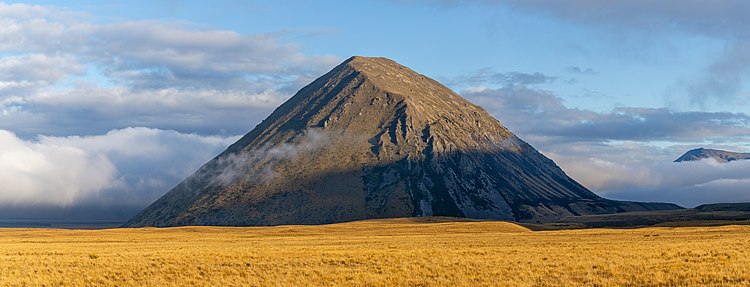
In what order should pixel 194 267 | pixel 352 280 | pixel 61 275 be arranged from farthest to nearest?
pixel 194 267 < pixel 61 275 < pixel 352 280

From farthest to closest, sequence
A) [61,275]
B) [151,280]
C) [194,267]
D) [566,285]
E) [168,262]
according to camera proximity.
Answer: [168,262] → [194,267] → [61,275] → [151,280] → [566,285]

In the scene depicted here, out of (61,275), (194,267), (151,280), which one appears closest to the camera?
(151,280)

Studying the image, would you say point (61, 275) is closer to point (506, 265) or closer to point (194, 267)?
point (194, 267)

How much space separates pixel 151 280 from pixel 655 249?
3875cm

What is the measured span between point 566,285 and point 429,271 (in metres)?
10.5

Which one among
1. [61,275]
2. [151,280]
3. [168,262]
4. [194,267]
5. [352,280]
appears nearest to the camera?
[352,280]

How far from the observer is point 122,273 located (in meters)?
48.1

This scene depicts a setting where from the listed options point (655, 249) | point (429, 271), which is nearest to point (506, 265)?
point (429, 271)

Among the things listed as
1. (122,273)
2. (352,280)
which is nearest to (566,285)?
(352,280)

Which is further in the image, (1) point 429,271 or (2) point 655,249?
(2) point 655,249

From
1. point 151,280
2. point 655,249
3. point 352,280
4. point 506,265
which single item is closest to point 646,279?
point 506,265

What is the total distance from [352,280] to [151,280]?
12673 millimetres

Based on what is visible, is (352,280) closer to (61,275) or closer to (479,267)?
(479,267)

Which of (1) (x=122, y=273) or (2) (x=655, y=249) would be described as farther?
(2) (x=655, y=249)
